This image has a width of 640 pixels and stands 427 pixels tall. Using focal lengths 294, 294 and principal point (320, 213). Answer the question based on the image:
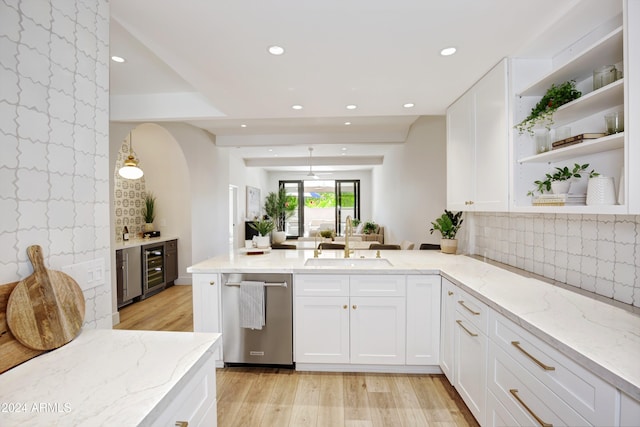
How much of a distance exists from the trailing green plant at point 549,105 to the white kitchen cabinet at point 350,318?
1.34 metres

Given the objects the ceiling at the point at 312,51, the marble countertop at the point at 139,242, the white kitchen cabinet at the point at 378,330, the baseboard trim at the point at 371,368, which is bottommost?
the baseboard trim at the point at 371,368

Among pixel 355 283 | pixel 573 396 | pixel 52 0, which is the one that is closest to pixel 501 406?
pixel 573 396

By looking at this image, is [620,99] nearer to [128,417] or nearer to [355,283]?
[355,283]

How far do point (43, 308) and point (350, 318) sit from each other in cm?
188

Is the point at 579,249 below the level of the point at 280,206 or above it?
below

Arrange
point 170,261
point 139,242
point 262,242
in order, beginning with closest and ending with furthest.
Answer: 1. point 262,242
2. point 139,242
3. point 170,261

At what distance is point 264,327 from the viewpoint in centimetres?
242

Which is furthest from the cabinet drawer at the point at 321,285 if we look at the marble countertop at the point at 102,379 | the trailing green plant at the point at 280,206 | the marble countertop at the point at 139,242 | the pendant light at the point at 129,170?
the trailing green plant at the point at 280,206

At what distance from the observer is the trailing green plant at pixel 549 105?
5.34 ft

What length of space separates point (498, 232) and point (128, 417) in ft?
9.06

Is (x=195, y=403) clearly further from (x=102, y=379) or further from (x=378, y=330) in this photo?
(x=378, y=330)

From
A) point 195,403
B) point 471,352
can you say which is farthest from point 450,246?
point 195,403

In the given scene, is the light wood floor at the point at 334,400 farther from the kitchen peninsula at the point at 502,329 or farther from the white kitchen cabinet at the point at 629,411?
the white kitchen cabinet at the point at 629,411

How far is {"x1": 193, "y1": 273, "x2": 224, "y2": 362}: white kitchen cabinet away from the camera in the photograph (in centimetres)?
242
